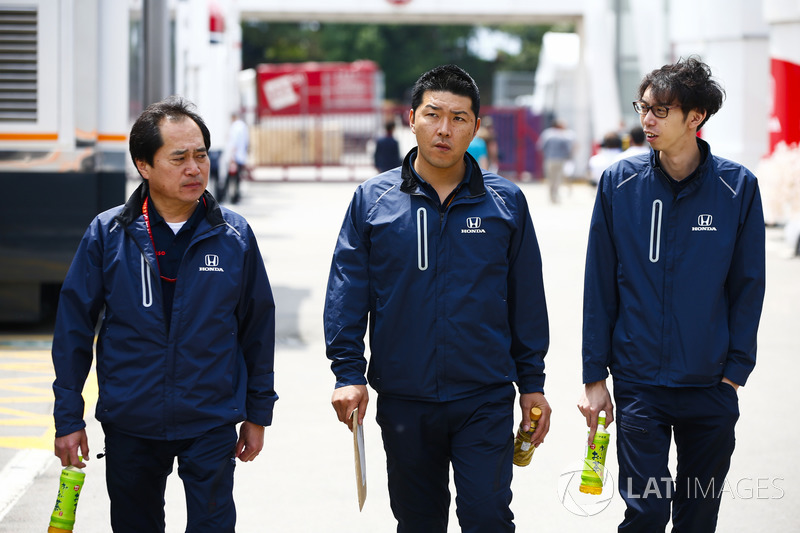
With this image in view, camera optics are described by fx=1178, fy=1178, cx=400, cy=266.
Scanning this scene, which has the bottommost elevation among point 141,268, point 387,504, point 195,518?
point 387,504

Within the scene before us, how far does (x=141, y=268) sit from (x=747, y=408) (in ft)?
16.8

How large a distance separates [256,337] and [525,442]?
100 centimetres

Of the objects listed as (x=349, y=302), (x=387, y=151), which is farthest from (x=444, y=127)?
(x=387, y=151)

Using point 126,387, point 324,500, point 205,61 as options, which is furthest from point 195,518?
point 205,61

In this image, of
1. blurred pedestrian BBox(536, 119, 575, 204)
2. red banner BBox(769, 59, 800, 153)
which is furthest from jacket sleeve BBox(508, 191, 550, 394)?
blurred pedestrian BBox(536, 119, 575, 204)

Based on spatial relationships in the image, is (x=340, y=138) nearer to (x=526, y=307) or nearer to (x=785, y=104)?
(x=785, y=104)

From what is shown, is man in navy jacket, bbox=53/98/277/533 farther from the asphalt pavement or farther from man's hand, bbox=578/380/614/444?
the asphalt pavement

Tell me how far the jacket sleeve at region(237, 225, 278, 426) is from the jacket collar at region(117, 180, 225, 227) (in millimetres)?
129

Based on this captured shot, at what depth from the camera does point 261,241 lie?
18.2 m

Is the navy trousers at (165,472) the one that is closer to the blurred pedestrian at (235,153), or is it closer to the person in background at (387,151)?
the person in background at (387,151)

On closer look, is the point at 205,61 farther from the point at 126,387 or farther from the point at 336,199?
the point at 126,387

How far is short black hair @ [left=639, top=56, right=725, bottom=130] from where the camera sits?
412cm

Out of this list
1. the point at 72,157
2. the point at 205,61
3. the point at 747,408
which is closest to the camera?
the point at 747,408

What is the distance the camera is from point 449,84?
13.1 feet
